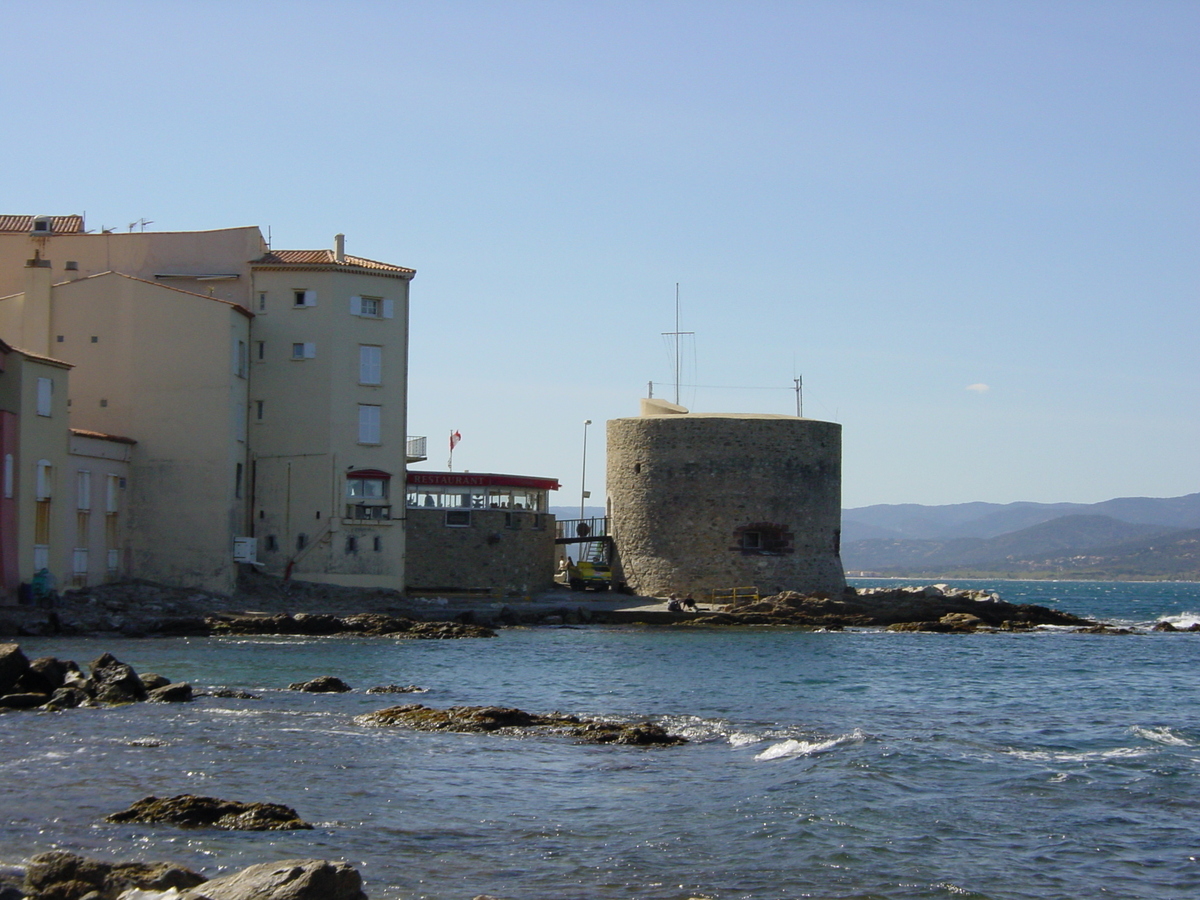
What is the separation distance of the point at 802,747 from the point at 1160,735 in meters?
5.56

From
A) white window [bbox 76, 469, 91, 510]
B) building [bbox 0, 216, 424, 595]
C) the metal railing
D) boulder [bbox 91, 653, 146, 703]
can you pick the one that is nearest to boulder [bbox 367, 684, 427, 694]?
boulder [bbox 91, 653, 146, 703]

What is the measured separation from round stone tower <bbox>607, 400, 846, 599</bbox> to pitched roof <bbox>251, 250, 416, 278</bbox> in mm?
9222

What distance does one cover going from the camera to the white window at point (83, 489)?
3328cm

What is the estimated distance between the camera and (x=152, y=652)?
27109 mm

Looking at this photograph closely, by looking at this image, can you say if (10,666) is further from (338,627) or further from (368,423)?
(368,423)

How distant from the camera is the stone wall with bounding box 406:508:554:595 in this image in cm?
Result: 4112

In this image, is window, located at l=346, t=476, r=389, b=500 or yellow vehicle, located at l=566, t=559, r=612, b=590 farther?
yellow vehicle, located at l=566, t=559, r=612, b=590

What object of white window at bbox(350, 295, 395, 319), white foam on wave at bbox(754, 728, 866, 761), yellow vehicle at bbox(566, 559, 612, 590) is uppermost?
white window at bbox(350, 295, 395, 319)

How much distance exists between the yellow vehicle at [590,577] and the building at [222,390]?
7346 mm

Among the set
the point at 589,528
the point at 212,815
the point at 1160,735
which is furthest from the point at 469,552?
the point at 212,815

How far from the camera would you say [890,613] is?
140 ft

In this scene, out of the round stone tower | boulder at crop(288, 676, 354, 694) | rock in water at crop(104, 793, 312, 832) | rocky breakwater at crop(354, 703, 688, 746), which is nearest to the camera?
rock in water at crop(104, 793, 312, 832)

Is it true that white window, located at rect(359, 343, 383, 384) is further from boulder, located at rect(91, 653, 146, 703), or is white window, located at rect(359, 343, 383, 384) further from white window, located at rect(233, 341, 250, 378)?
boulder, located at rect(91, 653, 146, 703)

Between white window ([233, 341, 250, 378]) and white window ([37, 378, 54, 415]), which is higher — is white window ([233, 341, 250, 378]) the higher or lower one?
the higher one
